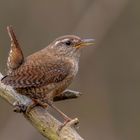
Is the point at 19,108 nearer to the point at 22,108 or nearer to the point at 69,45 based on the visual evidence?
the point at 22,108

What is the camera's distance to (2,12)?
34.2 feet

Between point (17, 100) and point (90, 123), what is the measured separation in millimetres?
4194

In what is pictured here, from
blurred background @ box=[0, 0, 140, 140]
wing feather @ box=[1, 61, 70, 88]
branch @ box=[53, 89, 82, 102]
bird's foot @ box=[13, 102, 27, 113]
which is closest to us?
bird's foot @ box=[13, 102, 27, 113]

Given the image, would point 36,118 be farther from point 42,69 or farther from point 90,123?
point 90,123

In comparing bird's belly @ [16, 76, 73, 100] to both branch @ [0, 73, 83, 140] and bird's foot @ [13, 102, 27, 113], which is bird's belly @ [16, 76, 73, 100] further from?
bird's foot @ [13, 102, 27, 113]

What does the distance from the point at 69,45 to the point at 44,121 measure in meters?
1.38

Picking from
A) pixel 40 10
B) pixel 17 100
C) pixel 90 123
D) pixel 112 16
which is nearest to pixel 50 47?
pixel 17 100

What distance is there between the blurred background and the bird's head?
231 cm

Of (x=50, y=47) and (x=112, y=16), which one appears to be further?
(x=112, y=16)

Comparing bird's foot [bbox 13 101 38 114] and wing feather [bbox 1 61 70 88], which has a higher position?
wing feather [bbox 1 61 70 88]

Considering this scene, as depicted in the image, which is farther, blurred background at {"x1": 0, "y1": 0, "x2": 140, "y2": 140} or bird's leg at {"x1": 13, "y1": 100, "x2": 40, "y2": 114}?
blurred background at {"x1": 0, "y1": 0, "x2": 140, "y2": 140}

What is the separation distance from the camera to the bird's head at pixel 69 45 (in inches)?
251

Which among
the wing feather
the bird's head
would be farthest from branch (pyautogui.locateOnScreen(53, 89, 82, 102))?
the bird's head

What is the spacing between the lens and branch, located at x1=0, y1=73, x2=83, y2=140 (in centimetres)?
494
